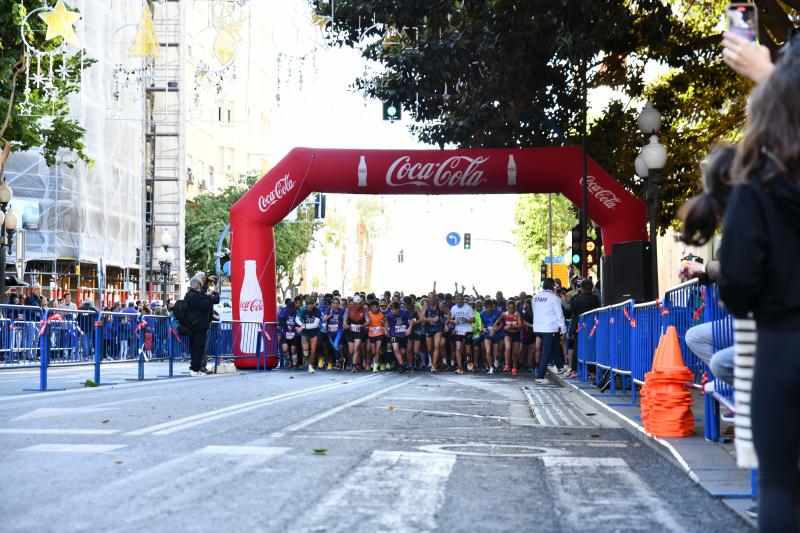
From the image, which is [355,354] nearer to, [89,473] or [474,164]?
[474,164]

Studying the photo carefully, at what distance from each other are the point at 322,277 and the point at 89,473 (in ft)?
380

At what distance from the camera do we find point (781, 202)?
142 inches

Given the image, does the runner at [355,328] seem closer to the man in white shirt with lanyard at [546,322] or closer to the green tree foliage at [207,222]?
the man in white shirt with lanyard at [546,322]

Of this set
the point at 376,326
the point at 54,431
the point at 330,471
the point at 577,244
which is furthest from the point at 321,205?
the point at 330,471

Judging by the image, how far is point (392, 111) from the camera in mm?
21891

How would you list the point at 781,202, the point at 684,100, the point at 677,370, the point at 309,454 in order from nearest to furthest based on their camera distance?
the point at 781,202 → the point at 309,454 → the point at 677,370 → the point at 684,100

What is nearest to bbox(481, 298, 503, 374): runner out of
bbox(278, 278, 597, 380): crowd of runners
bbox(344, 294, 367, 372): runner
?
bbox(278, 278, 597, 380): crowd of runners

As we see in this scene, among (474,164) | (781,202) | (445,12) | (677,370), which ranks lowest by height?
(677,370)

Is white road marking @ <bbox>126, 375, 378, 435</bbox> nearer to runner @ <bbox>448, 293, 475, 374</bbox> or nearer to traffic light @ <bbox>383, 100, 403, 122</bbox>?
traffic light @ <bbox>383, 100, 403, 122</bbox>

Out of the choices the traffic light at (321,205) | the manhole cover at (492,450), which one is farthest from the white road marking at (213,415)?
the traffic light at (321,205)

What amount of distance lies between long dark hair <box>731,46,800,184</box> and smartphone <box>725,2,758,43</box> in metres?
0.64

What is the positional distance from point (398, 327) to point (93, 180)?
21.2 meters

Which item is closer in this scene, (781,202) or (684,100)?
(781,202)

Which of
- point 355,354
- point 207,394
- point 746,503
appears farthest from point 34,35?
point 746,503
